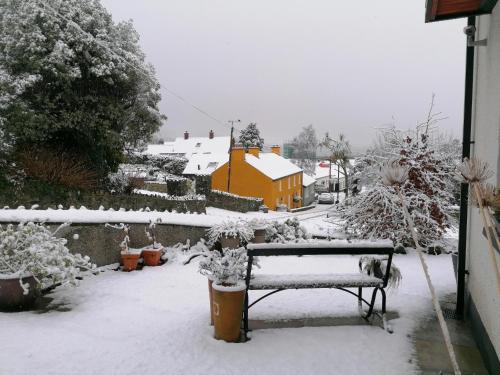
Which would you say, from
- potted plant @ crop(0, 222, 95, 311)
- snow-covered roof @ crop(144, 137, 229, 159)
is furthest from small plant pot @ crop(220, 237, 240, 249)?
snow-covered roof @ crop(144, 137, 229, 159)

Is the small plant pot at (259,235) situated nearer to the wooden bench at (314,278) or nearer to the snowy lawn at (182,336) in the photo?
the snowy lawn at (182,336)

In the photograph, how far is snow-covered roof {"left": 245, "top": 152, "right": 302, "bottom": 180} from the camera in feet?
Result: 117

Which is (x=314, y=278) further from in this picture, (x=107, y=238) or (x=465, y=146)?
(x=107, y=238)

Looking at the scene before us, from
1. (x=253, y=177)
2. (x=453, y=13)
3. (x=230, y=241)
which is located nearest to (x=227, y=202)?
(x=253, y=177)

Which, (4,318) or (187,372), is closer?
(187,372)

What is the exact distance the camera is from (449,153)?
9023 mm

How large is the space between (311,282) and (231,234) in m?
3.69

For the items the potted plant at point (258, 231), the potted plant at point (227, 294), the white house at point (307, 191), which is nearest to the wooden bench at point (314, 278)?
the potted plant at point (227, 294)

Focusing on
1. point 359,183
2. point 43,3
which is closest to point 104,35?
point 43,3

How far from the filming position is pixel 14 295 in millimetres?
4840

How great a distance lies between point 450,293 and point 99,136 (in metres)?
13.3

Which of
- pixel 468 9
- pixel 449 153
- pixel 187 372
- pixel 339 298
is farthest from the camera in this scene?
pixel 449 153

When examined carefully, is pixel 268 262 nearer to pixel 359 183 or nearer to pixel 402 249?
pixel 402 249

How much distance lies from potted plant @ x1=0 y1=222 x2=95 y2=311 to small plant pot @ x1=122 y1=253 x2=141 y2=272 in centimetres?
174
